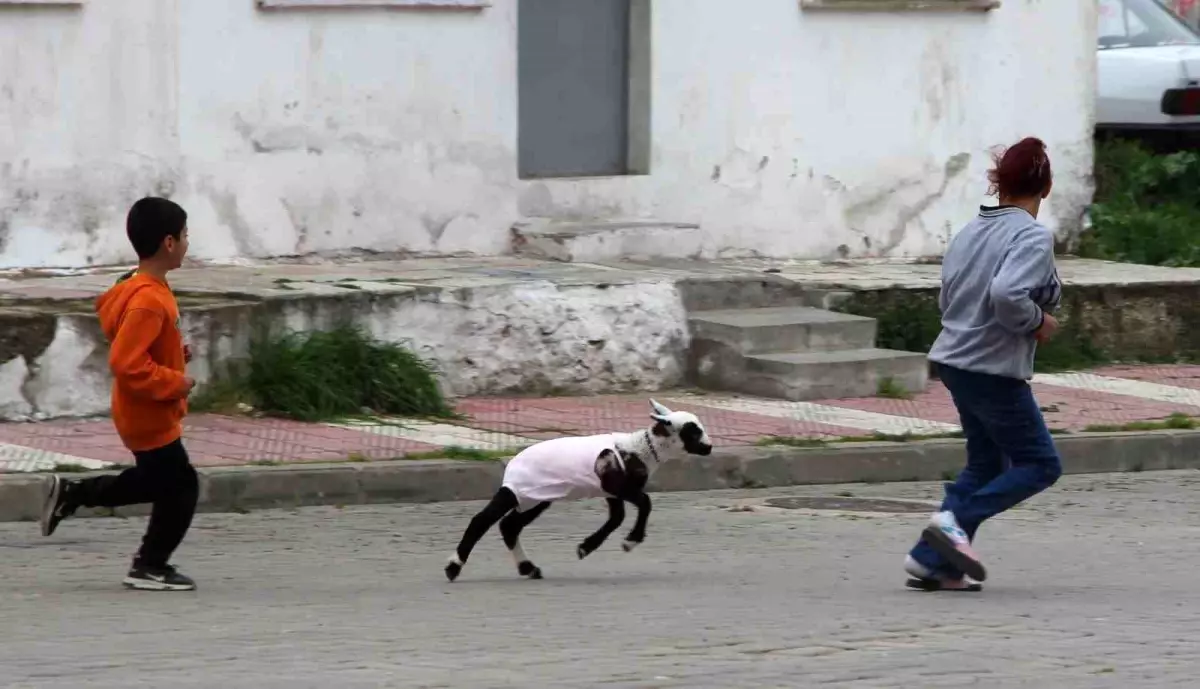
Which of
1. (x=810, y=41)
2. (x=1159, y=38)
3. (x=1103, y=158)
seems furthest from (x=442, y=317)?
(x=1159, y=38)

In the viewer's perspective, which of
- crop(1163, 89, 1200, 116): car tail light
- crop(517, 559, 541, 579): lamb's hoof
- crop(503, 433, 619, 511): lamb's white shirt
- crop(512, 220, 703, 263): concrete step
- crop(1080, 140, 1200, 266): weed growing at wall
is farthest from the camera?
crop(1163, 89, 1200, 116): car tail light

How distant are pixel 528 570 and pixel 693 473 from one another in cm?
281

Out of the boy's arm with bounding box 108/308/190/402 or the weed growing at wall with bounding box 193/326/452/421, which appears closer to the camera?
the boy's arm with bounding box 108/308/190/402

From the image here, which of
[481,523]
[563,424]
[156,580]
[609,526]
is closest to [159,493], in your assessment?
[156,580]

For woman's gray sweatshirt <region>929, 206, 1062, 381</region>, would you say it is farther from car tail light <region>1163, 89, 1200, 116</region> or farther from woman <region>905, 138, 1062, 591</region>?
car tail light <region>1163, 89, 1200, 116</region>

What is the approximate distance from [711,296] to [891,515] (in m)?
3.50

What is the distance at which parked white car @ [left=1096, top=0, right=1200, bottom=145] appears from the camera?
17.8 m

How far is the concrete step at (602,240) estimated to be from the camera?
13.6 meters

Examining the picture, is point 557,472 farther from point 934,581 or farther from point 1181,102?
point 1181,102

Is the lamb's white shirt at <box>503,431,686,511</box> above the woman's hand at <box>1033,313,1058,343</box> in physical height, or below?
below

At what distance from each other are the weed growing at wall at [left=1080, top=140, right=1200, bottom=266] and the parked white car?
36cm

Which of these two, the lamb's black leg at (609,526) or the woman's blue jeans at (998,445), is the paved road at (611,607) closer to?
the lamb's black leg at (609,526)

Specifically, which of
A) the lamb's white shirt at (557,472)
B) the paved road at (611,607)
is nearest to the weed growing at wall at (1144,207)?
the paved road at (611,607)

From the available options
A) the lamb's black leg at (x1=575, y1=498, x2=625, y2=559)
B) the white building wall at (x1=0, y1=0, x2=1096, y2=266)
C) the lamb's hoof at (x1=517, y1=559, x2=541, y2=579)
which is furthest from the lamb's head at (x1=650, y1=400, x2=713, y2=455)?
the white building wall at (x1=0, y1=0, x2=1096, y2=266)
